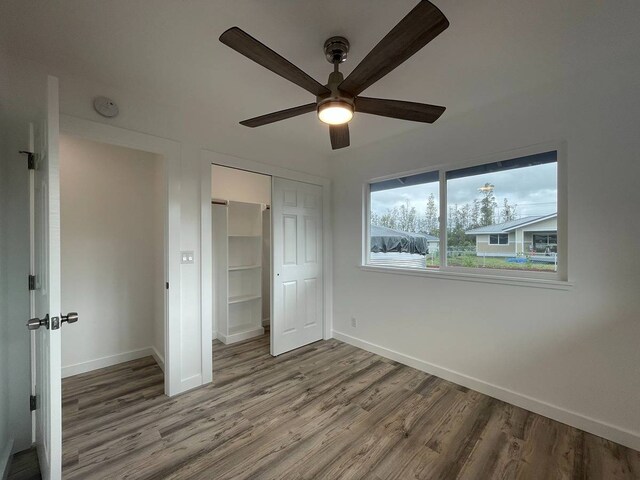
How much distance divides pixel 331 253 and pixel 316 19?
8.48ft

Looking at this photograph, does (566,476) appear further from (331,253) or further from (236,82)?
(236,82)

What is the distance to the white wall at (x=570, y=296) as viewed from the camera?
5.85ft

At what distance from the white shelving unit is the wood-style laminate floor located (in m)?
1.00

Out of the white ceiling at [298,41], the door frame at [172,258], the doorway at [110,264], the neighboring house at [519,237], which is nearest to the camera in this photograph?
the white ceiling at [298,41]

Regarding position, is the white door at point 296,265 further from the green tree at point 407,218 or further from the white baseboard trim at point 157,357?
the white baseboard trim at point 157,357

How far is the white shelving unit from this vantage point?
11.5ft

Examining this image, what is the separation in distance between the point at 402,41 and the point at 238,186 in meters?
3.15

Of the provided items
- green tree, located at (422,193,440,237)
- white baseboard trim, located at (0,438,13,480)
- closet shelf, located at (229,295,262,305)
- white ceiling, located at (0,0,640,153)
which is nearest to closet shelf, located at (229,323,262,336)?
closet shelf, located at (229,295,262,305)

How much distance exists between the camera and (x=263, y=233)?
13.6 feet

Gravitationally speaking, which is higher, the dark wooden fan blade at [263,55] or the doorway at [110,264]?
the dark wooden fan blade at [263,55]

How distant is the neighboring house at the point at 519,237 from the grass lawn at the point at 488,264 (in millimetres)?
54

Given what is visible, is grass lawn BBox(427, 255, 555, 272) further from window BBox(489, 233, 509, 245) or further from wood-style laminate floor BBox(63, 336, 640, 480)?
wood-style laminate floor BBox(63, 336, 640, 480)

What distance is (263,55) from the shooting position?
124 centimetres

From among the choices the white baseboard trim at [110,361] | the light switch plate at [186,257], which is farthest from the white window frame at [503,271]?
the white baseboard trim at [110,361]
